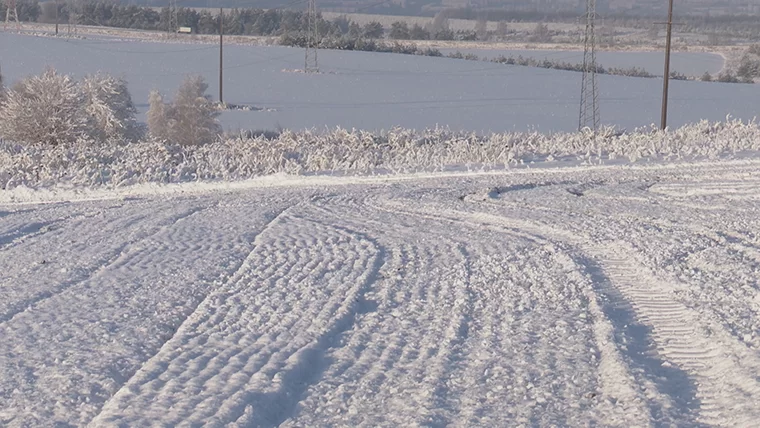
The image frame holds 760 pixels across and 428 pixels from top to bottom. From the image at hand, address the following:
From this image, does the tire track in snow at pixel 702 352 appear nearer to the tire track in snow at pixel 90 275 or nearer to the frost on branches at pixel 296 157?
the tire track in snow at pixel 90 275

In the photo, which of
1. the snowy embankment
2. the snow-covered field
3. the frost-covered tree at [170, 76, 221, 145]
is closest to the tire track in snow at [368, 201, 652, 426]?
the snowy embankment

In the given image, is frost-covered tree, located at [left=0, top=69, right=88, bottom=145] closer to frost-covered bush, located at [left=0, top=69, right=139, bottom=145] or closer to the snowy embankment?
frost-covered bush, located at [left=0, top=69, right=139, bottom=145]

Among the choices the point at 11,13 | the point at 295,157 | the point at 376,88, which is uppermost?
the point at 11,13

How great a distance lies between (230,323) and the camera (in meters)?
5.18

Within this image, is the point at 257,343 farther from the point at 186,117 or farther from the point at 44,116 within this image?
the point at 186,117

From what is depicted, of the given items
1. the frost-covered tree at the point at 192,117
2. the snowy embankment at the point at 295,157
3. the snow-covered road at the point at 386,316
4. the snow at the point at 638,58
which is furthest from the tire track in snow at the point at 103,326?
the snow at the point at 638,58

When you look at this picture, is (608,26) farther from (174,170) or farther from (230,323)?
(230,323)

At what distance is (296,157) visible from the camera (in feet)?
46.1

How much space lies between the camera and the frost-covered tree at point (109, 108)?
26.8 metres

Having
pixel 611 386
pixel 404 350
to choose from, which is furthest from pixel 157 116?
pixel 611 386

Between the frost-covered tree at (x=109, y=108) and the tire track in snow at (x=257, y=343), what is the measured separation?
2035 cm

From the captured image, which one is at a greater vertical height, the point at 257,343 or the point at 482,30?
the point at 482,30

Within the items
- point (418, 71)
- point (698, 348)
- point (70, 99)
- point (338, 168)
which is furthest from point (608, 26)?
point (698, 348)

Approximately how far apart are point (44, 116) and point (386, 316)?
1924cm
